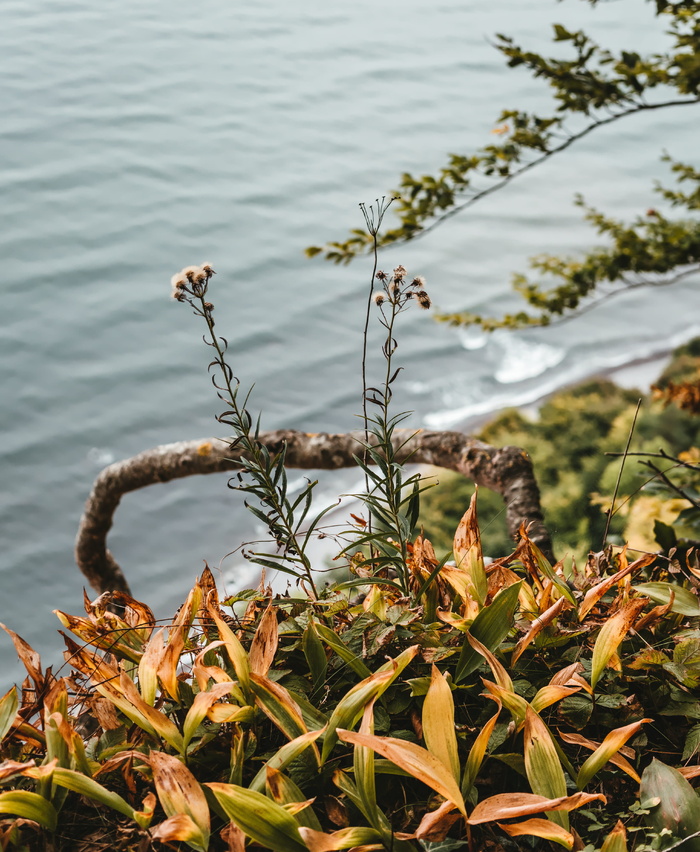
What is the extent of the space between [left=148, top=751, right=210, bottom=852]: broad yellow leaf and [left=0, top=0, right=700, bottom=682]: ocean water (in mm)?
3973

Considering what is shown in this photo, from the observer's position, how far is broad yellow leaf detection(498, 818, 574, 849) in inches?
23.4

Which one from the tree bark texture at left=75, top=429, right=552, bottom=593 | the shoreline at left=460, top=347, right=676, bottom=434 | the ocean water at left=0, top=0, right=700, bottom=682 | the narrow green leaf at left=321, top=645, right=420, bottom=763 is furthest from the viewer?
the shoreline at left=460, top=347, right=676, bottom=434

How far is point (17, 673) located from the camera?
183 inches

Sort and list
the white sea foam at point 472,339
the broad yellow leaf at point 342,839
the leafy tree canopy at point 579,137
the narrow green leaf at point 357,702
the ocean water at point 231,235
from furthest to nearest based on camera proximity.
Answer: the white sea foam at point 472,339 → the ocean water at point 231,235 → the leafy tree canopy at point 579,137 → the narrow green leaf at point 357,702 → the broad yellow leaf at point 342,839

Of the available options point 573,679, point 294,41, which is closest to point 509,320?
point 573,679

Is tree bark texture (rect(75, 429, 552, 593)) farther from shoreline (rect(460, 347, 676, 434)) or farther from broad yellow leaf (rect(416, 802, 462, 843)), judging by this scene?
shoreline (rect(460, 347, 676, 434))

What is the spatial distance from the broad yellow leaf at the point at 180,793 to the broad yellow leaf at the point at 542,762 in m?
0.30

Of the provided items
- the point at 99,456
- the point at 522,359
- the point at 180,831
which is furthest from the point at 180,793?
the point at 522,359

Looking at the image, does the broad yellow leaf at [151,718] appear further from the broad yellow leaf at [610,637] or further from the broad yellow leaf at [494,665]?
the broad yellow leaf at [610,637]

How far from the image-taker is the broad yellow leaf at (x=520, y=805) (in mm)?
594

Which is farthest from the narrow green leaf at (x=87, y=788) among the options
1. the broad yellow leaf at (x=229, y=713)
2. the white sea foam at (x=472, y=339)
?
the white sea foam at (x=472, y=339)

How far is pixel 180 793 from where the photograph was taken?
635mm

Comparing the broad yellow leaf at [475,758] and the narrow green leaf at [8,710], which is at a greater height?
the narrow green leaf at [8,710]

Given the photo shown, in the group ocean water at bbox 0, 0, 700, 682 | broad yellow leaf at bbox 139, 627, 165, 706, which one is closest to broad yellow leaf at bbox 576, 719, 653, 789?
broad yellow leaf at bbox 139, 627, 165, 706
